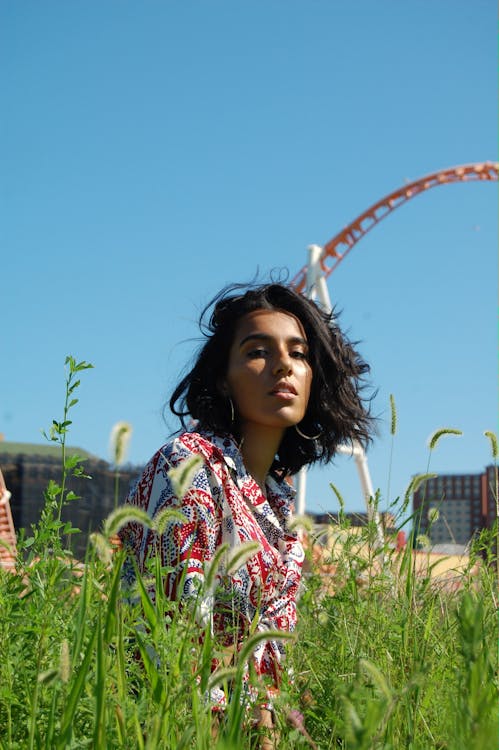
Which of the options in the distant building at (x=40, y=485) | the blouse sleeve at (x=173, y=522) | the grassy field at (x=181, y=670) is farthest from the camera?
the distant building at (x=40, y=485)

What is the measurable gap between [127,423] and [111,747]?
37cm

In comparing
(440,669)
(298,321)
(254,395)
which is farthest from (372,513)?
(298,321)

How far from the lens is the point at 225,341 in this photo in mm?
2672

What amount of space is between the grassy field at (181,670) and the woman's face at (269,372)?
24.2 inches

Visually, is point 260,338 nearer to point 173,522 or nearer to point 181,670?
point 173,522

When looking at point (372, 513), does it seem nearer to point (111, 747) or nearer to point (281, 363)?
point (111, 747)

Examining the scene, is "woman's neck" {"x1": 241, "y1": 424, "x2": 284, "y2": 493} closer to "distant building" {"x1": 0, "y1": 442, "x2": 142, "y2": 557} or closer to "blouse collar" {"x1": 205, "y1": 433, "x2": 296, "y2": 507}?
"blouse collar" {"x1": 205, "y1": 433, "x2": 296, "y2": 507}

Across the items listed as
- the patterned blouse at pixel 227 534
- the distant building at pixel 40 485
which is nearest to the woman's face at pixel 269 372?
the patterned blouse at pixel 227 534

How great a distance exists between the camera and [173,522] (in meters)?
1.92

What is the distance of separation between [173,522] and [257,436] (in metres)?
0.61

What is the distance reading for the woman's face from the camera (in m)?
2.39

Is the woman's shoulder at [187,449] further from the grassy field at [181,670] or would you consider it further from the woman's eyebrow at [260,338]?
the grassy field at [181,670]

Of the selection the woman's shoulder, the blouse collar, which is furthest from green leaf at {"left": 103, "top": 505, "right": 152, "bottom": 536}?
the blouse collar

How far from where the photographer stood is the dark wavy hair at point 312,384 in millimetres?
2660
